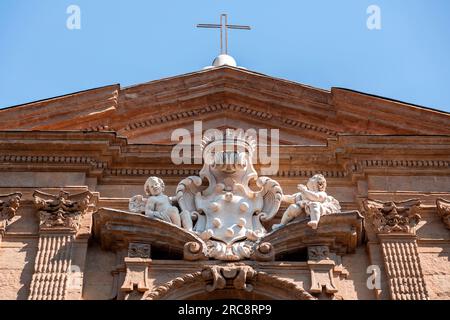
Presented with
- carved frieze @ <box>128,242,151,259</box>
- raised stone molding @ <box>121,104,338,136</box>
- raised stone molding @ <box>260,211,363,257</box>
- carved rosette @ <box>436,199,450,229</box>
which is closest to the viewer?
carved frieze @ <box>128,242,151,259</box>

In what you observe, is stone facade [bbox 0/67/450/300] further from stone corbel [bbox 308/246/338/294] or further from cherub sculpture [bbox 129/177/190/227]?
cherub sculpture [bbox 129/177/190/227]

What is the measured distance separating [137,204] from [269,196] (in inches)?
86.0

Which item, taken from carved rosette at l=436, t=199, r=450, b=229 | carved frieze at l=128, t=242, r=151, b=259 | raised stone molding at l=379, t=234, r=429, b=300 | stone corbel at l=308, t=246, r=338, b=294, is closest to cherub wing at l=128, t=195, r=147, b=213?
carved frieze at l=128, t=242, r=151, b=259

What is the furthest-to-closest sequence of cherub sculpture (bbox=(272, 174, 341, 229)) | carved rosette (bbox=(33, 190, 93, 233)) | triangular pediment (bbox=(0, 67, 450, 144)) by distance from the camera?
triangular pediment (bbox=(0, 67, 450, 144)) < carved rosette (bbox=(33, 190, 93, 233)) < cherub sculpture (bbox=(272, 174, 341, 229))

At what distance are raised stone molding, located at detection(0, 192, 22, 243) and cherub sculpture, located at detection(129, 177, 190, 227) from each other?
1.86 m

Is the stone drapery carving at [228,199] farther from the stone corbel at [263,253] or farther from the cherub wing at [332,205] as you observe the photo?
the cherub wing at [332,205]

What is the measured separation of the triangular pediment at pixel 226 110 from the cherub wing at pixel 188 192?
187 centimetres

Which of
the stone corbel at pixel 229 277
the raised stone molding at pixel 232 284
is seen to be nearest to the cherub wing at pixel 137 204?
the raised stone molding at pixel 232 284

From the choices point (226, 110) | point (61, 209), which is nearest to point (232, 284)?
point (61, 209)

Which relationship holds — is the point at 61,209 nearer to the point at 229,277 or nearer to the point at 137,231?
the point at 137,231

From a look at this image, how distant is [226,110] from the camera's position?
20672 mm

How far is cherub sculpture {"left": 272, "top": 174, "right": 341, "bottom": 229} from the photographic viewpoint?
17672 mm

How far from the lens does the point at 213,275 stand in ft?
55.6
